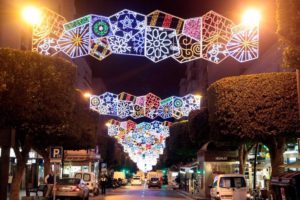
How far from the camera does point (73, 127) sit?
3234 cm

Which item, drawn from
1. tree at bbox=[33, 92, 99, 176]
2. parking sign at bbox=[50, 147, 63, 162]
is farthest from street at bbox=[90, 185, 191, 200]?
parking sign at bbox=[50, 147, 63, 162]

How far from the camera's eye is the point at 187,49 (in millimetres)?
22828

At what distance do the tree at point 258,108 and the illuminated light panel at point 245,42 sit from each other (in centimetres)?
492

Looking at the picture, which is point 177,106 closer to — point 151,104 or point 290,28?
point 151,104

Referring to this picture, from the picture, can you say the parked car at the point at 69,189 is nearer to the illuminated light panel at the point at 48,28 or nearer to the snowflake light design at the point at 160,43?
the illuminated light panel at the point at 48,28

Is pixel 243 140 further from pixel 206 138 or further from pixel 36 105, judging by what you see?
pixel 206 138

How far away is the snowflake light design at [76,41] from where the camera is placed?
2261 cm

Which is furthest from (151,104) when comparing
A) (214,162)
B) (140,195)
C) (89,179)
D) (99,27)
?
(99,27)

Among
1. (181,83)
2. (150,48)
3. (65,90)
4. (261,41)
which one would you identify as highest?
(181,83)

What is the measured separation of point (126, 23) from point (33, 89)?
15.5ft

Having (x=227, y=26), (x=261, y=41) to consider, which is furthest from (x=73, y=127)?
(x=261, y=41)

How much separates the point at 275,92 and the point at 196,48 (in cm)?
579

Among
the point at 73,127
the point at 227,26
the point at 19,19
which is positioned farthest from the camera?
the point at 19,19

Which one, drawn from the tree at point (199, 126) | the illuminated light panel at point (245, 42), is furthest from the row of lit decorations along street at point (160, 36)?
the tree at point (199, 126)
